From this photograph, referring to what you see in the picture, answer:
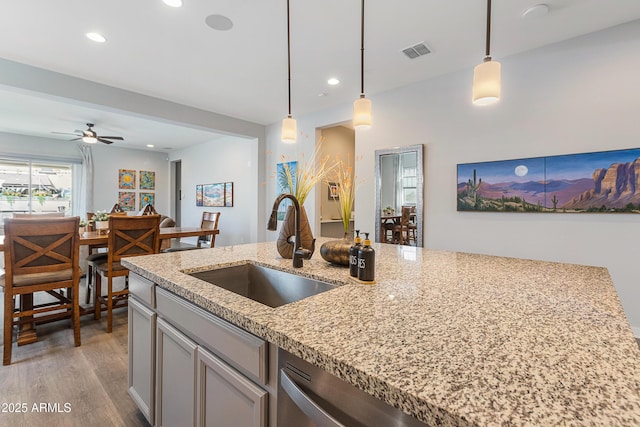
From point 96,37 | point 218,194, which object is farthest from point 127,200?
point 96,37

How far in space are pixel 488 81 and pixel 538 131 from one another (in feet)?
6.69

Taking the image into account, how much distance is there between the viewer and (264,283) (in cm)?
157

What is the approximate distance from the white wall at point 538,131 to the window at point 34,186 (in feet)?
24.9

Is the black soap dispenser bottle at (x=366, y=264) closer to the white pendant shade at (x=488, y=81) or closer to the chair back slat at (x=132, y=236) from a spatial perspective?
the white pendant shade at (x=488, y=81)

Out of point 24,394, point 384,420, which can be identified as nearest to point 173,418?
point 384,420

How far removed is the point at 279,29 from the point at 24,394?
3.22 metres

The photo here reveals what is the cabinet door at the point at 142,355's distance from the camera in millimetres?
1426

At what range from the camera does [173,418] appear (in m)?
1.28

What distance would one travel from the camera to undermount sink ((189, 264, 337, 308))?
137 centimetres

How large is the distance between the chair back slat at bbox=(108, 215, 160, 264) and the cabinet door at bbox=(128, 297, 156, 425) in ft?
4.69

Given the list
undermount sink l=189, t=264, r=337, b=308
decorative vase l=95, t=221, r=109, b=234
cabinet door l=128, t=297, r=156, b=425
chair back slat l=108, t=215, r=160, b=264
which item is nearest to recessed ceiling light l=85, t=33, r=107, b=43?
chair back slat l=108, t=215, r=160, b=264

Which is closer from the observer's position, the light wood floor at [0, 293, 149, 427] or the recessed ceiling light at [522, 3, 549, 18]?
the light wood floor at [0, 293, 149, 427]

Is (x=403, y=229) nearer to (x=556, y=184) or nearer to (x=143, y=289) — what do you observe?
(x=556, y=184)

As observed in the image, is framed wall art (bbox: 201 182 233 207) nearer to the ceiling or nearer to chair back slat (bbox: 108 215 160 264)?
the ceiling
